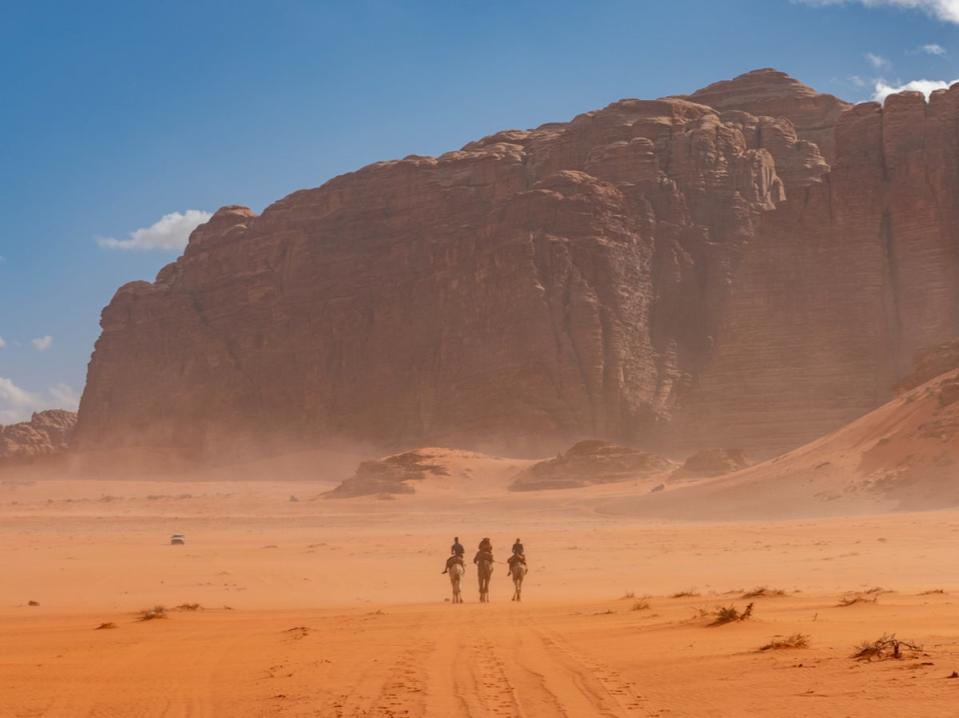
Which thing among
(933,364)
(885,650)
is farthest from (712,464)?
(885,650)

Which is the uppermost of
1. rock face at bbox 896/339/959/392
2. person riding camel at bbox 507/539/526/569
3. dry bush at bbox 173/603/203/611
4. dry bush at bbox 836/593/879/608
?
rock face at bbox 896/339/959/392

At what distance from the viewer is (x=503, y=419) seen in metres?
89.7

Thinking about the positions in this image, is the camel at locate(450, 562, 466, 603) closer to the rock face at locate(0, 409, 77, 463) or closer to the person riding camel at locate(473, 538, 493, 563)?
the person riding camel at locate(473, 538, 493, 563)

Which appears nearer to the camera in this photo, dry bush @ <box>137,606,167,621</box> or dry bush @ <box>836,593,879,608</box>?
dry bush @ <box>836,593,879,608</box>

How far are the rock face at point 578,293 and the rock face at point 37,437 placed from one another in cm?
755

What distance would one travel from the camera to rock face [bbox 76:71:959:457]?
83.0m

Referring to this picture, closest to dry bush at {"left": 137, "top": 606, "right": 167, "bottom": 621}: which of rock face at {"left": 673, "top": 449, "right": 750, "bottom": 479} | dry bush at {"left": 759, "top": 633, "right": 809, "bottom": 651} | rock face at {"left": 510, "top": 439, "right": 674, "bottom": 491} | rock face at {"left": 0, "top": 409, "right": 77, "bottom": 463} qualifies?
dry bush at {"left": 759, "top": 633, "right": 809, "bottom": 651}

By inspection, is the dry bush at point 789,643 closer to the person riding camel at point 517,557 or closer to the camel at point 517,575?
the camel at point 517,575

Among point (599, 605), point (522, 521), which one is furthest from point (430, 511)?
point (599, 605)

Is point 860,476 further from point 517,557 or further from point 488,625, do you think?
point 488,625

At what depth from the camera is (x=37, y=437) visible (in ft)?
447

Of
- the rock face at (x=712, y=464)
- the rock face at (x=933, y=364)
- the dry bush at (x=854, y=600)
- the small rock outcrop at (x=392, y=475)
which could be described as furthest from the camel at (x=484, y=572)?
the small rock outcrop at (x=392, y=475)

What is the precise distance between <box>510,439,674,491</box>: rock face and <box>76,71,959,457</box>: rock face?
40.1 ft

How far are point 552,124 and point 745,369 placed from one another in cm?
4926
